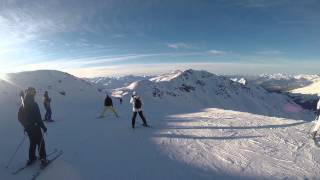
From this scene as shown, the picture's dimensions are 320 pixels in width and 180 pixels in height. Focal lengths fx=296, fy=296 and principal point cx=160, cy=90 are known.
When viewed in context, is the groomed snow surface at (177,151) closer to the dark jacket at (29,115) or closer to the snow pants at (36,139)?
the snow pants at (36,139)

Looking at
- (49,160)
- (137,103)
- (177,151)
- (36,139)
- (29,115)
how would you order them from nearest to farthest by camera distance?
(29,115) < (36,139) < (49,160) < (177,151) < (137,103)

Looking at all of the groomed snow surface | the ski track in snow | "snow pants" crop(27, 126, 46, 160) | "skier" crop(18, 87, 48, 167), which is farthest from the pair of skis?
the ski track in snow

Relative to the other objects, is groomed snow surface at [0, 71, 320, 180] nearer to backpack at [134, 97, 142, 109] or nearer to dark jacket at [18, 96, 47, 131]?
backpack at [134, 97, 142, 109]

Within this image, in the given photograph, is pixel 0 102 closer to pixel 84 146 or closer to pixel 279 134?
pixel 84 146

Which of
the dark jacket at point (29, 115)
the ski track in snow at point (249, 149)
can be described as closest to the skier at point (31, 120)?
the dark jacket at point (29, 115)

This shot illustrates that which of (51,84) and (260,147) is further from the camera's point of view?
(51,84)

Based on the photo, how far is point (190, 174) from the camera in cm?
943

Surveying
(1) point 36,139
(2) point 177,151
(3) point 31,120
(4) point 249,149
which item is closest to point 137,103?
(2) point 177,151

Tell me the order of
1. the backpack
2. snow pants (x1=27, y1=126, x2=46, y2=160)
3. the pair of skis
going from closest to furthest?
the pair of skis → snow pants (x1=27, y1=126, x2=46, y2=160) → the backpack

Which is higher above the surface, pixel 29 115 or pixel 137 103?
pixel 29 115

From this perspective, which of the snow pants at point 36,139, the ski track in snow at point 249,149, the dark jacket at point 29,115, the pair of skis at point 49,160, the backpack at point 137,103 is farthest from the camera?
the backpack at point 137,103

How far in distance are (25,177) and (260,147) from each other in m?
8.97

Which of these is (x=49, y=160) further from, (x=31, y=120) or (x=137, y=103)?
(x=137, y=103)

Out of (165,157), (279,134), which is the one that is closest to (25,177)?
(165,157)
